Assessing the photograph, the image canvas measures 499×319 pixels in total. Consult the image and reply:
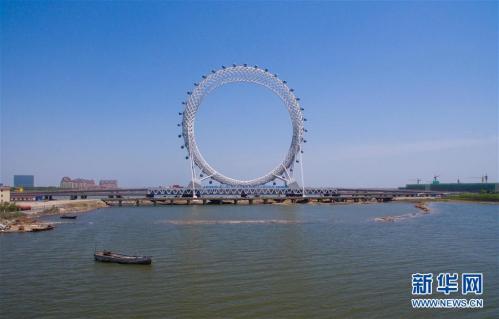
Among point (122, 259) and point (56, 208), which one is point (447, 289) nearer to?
point (122, 259)

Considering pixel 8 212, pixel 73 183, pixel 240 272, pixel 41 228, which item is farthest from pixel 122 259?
pixel 73 183

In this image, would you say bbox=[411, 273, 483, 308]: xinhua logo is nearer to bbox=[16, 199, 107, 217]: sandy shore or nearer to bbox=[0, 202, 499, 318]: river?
bbox=[0, 202, 499, 318]: river

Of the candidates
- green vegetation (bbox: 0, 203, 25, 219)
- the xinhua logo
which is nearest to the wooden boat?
green vegetation (bbox: 0, 203, 25, 219)

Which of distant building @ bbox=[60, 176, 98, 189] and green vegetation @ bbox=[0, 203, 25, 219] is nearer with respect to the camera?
green vegetation @ bbox=[0, 203, 25, 219]

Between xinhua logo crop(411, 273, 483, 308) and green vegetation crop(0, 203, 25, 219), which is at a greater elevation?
green vegetation crop(0, 203, 25, 219)

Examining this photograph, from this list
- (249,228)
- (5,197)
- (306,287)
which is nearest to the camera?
(306,287)

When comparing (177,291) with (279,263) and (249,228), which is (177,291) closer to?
(279,263)

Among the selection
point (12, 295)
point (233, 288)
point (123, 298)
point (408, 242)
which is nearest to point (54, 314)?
point (123, 298)
